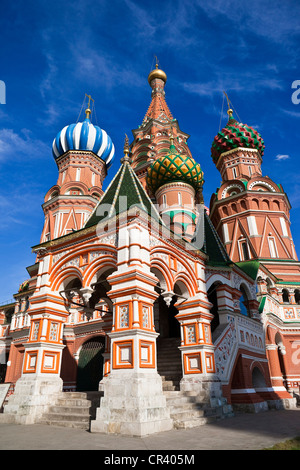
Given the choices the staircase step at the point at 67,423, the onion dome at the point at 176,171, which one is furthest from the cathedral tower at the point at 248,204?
the staircase step at the point at 67,423

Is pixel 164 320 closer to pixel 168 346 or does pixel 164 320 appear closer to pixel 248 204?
pixel 168 346

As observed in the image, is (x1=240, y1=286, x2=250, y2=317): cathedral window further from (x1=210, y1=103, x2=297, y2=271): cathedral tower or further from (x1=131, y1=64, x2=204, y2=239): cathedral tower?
(x1=210, y1=103, x2=297, y2=271): cathedral tower

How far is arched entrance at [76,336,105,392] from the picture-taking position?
44.8ft

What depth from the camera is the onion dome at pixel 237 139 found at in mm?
22625

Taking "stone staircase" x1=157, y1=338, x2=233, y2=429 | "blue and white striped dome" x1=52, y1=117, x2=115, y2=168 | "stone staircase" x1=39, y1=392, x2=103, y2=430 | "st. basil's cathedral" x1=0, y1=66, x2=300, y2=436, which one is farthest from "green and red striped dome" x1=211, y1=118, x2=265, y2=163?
"stone staircase" x1=39, y1=392, x2=103, y2=430

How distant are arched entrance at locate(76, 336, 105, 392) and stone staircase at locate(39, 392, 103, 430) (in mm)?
6377

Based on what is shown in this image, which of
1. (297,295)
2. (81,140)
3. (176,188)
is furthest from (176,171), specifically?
(297,295)

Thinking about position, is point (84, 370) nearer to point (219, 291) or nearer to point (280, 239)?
point (219, 291)

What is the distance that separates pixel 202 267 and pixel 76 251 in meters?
3.81

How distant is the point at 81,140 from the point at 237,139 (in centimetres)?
1115

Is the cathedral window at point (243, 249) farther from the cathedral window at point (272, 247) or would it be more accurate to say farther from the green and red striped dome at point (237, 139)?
the green and red striped dome at point (237, 139)

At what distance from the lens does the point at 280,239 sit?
1856 centimetres

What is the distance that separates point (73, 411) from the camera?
6.87 m
